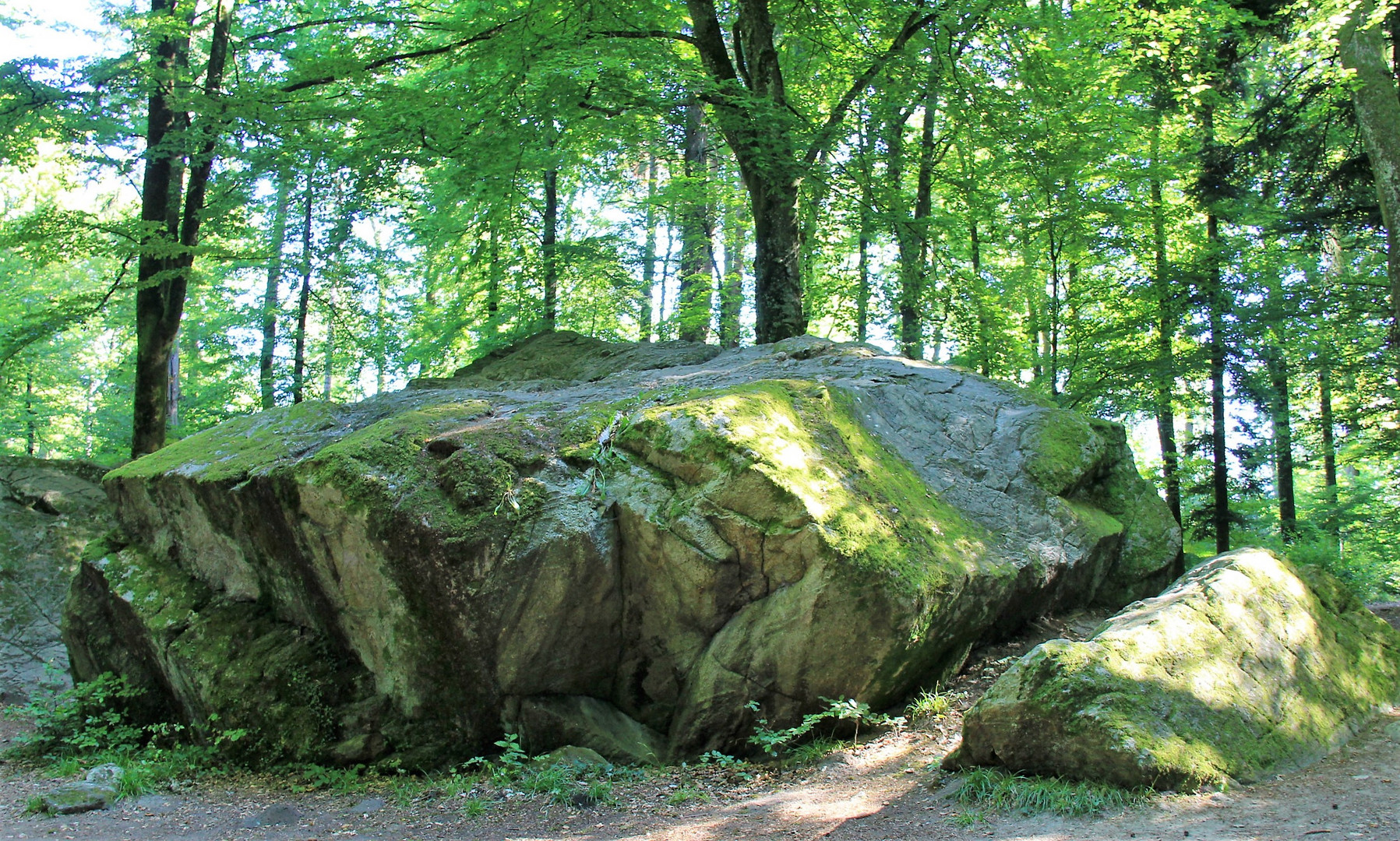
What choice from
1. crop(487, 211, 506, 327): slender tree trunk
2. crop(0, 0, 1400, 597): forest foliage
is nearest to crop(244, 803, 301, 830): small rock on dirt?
crop(0, 0, 1400, 597): forest foliage

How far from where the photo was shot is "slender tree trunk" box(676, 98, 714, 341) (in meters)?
15.5

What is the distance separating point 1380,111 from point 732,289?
11493 millimetres

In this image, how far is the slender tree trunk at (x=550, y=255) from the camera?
14375 mm

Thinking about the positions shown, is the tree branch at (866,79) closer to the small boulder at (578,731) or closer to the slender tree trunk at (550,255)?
the slender tree trunk at (550,255)

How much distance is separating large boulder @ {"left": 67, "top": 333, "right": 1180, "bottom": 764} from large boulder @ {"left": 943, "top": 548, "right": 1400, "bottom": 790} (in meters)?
1.05

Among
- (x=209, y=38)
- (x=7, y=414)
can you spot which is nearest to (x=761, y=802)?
(x=209, y=38)

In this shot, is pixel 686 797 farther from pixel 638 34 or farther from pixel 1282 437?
pixel 1282 437

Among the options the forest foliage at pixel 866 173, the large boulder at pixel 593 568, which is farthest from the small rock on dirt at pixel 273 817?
the forest foliage at pixel 866 173

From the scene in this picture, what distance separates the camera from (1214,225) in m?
12.9

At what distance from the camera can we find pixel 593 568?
5512 millimetres

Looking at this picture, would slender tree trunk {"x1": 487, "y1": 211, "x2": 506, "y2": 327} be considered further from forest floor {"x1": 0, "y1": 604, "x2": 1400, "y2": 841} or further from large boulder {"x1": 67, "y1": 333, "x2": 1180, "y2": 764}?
forest floor {"x1": 0, "y1": 604, "x2": 1400, "y2": 841}

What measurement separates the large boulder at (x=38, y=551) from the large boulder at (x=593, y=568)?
362 cm

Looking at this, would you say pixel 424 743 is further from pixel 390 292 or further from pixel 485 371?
pixel 390 292

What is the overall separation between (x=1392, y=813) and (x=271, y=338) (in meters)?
17.9
